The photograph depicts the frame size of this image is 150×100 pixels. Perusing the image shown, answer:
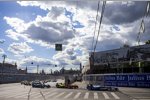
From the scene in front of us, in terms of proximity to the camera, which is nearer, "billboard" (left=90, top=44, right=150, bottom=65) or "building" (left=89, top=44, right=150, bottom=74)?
"building" (left=89, top=44, right=150, bottom=74)

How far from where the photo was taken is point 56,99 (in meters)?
32.4

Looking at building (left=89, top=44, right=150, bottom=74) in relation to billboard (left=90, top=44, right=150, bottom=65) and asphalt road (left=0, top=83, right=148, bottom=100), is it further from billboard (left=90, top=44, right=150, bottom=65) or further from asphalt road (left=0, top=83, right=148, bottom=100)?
asphalt road (left=0, top=83, right=148, bottom=100)

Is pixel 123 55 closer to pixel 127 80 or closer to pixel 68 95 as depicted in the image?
pixel 127 80

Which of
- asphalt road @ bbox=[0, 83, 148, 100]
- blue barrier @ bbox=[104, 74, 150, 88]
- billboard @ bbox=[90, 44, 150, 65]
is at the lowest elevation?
asphalt road @ bbox=[0, 83, 148, 100]

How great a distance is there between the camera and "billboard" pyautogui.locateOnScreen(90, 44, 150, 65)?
65.9m

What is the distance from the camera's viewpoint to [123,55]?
243ft

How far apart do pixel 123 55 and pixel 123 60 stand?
4.39 feet

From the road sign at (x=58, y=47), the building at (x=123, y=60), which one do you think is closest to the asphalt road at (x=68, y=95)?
the road sign at (x=58, y=47)

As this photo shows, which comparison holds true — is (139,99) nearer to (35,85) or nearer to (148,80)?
(148,80)

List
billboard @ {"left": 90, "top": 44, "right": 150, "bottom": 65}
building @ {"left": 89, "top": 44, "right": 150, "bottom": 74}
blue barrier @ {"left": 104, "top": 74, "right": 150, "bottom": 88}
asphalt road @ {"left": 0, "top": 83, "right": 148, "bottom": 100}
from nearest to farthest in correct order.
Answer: asphalt road @ {"left": 0, "top": 83, "right": 148, "bottom": 100} < blue barrier @ {"left": 104, "top": 74, "right": 150, "bottom": 88} < building @ {"left": 89, "top": 44, "right": 150, "bottom": 74} < billboard @ {"left": 90, "top": 44, "right": 150, "bottom": 65}

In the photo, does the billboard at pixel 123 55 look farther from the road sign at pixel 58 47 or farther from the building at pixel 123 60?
the road sign at pixel 58 47

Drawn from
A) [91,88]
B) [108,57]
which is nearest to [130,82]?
[91,88]

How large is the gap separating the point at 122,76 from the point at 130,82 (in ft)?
7.14

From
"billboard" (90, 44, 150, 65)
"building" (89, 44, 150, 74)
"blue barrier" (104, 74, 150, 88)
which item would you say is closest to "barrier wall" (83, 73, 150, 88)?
"blue barrier" (104, 74, 150, 88)
